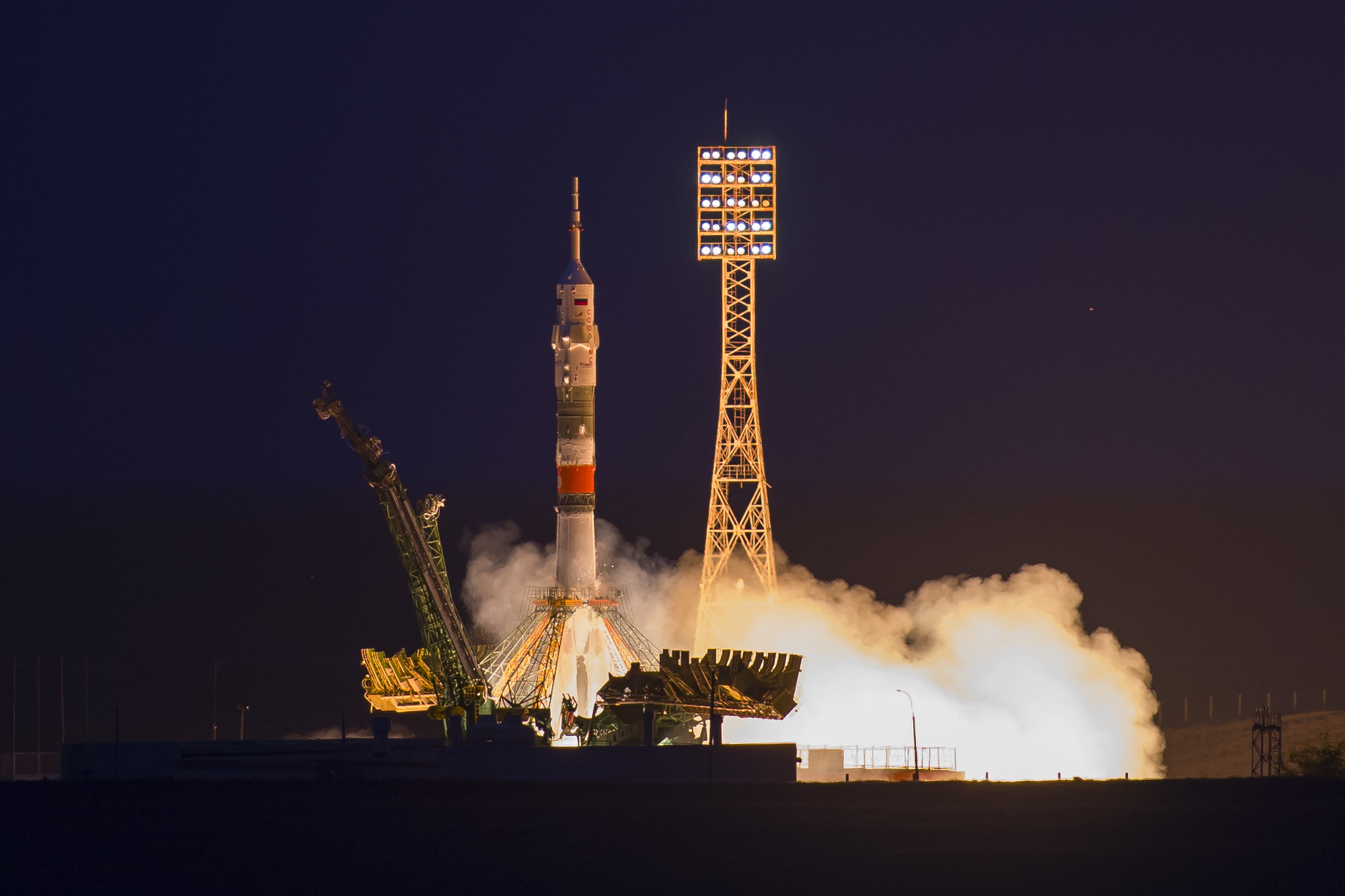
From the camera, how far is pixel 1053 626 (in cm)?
8256

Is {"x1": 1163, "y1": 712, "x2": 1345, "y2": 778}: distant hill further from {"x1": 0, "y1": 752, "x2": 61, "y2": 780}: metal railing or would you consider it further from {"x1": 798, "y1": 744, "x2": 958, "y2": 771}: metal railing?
{"x1": 0, "y1": 752, "x2": 61, "y2": 780}: metal railing

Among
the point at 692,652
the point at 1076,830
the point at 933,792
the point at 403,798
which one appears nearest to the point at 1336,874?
the point at 1076,830

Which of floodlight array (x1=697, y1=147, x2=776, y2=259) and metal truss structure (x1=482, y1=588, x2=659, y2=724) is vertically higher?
floodlight array (x1=697, y1=147, x2=776, y2=259)

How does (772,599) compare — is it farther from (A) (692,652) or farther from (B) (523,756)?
(B) (523,756)

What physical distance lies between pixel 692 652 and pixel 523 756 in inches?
505

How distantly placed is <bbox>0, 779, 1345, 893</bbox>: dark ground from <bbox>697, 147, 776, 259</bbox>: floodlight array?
1989cm

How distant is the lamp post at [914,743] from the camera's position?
72.5m

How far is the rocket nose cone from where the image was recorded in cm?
7969

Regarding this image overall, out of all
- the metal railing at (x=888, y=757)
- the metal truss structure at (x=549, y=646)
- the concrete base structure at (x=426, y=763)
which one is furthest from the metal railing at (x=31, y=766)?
the metal railing at (x=888, y=757)

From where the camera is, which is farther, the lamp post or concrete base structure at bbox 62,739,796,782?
the lamp post

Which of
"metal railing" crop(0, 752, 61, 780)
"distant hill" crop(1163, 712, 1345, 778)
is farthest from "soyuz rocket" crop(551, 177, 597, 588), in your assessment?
"distant hill" crop(1163, 712, 1345, 778)

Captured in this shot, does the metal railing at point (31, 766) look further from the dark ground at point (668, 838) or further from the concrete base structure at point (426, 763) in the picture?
the dark ground at point (668, 838)

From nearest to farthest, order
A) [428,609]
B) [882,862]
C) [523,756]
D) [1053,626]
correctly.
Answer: [882,862] → [523,756] → [428,609] → [1053,626]

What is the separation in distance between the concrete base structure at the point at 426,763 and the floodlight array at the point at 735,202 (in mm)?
18559
